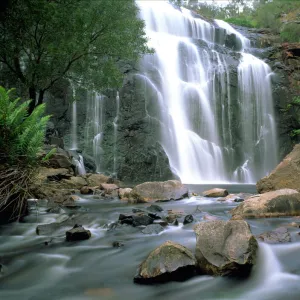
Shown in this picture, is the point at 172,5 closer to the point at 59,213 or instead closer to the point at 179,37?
the point at 179,37

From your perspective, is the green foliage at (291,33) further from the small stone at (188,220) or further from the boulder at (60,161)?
the small stone at (188,220)

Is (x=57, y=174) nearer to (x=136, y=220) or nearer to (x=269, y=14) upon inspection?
(x=136, y=220)

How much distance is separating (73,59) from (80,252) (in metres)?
8.92

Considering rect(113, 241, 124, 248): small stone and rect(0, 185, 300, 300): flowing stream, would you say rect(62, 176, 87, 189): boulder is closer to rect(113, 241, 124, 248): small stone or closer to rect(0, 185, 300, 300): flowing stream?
rect(0, 185, 300, 300): flowing stream

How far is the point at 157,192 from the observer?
35.6ft

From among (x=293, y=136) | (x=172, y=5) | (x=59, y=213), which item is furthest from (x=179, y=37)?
(x=59, y=213)

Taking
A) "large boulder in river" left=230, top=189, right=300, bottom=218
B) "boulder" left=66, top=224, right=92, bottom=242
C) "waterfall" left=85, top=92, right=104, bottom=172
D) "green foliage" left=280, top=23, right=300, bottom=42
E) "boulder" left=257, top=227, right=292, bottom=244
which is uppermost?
"green foliage" left=280, top=23, right=300, bottom=42

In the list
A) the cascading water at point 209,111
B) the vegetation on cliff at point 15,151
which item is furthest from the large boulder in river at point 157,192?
the cascading water at point 209,111

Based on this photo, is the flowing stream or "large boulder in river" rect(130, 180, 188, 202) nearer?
the flowing stream

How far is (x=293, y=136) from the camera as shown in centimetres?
2744

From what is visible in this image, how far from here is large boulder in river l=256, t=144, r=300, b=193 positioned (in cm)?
1018

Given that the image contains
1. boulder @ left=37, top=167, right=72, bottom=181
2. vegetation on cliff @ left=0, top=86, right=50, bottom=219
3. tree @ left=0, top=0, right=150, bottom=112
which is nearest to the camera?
vegetation on cliff @ left=0, top=86, right=50, bottom=219

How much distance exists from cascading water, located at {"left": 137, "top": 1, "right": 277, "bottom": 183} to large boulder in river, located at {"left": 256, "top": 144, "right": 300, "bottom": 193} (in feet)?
36.9

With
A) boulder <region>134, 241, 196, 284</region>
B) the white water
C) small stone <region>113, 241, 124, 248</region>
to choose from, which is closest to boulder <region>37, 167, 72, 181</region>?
the white water
